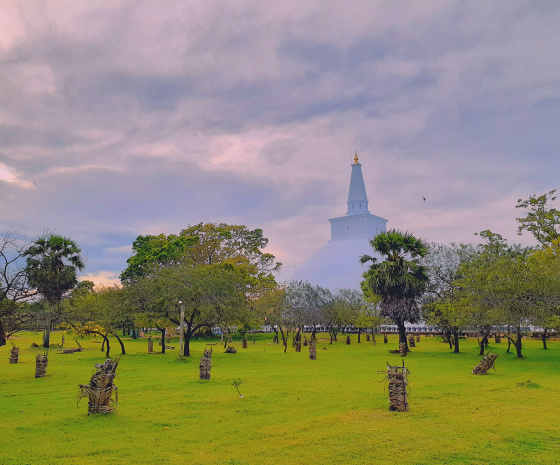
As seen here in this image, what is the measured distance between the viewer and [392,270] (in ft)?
122

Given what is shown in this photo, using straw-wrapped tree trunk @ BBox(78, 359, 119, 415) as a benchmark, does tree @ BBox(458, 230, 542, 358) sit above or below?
above

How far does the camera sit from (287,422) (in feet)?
38.0

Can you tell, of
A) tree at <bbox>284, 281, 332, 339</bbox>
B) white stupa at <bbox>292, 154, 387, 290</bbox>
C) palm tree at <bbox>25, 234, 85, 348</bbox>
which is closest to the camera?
palm tree at <bbox>25, 234, 85, 348</bbox>

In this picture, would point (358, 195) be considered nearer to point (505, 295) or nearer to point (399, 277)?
point (399, 277)

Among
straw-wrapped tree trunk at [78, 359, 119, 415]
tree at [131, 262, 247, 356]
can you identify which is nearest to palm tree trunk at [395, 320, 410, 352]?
tree at [131, 262, 247, 356]

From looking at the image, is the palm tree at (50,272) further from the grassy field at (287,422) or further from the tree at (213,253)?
the tree at (213,253)

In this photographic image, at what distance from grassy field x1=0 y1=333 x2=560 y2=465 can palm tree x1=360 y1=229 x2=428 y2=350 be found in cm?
1677

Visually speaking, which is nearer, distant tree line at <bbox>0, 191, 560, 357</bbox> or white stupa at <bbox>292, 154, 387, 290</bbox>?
distant tree line at <bbox>0, 191, 560, 357</bbox>

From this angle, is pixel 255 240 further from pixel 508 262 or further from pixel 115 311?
pixel 508 262

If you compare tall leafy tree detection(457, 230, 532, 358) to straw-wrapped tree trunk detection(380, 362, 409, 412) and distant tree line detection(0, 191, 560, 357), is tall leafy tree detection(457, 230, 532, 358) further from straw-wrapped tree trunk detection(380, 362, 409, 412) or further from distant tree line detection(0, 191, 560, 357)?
straw-wrapped tree trunk detection(380, 362, 409, 412)

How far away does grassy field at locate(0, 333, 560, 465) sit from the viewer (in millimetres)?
8969

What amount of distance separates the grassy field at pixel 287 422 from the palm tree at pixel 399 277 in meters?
16.8

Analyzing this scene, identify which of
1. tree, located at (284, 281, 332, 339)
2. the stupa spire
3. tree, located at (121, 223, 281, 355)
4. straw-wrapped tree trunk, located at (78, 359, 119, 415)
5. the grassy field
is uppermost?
the stupa spire

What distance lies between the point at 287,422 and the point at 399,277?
89.6 feet
